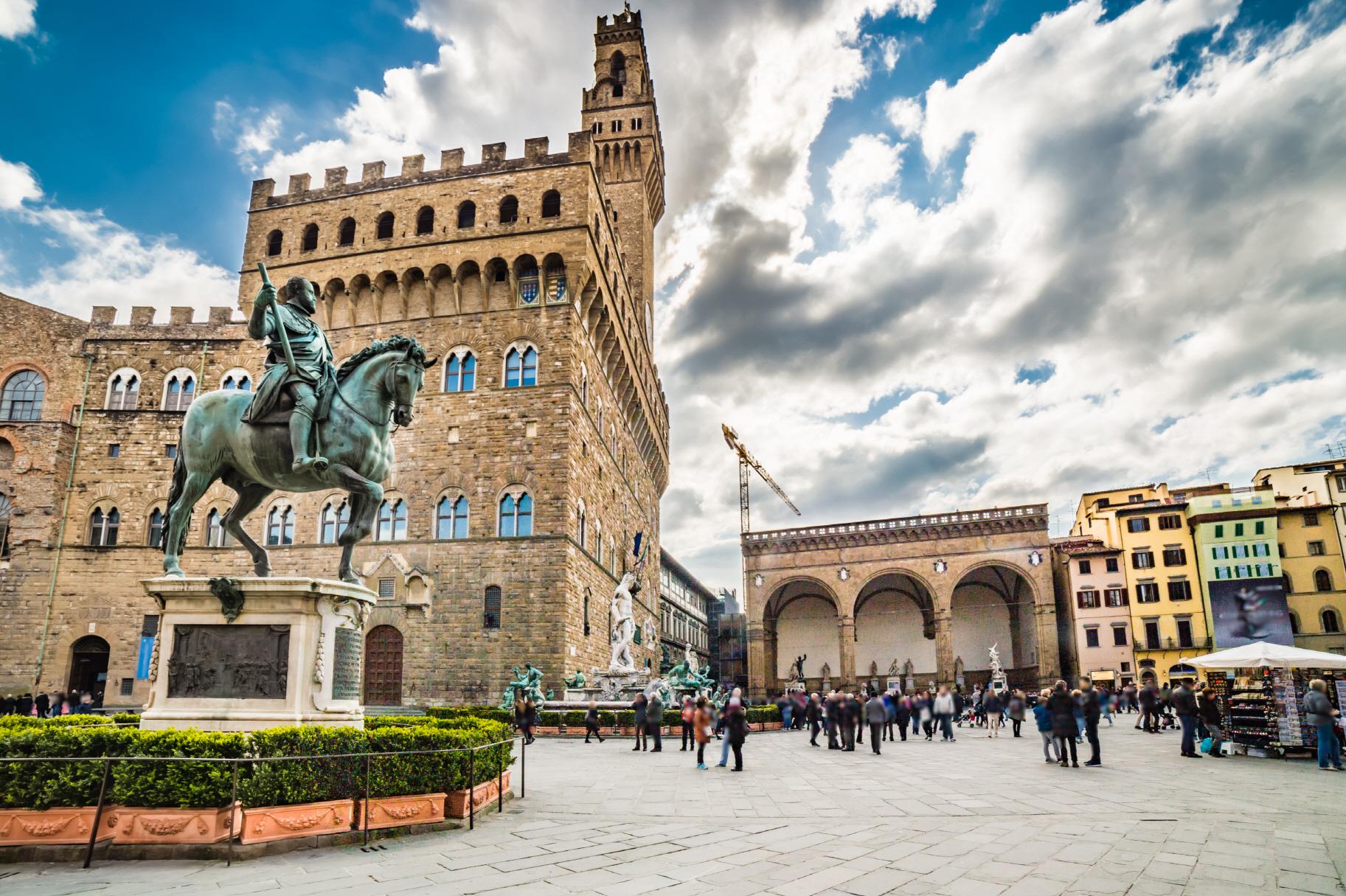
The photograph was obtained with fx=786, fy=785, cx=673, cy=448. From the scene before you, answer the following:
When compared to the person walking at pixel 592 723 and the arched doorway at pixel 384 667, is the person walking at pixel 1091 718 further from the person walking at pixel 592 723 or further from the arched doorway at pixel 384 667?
the arched doorway at pixel 384 667

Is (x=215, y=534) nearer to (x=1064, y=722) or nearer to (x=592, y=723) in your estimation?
(x=592, y=723)

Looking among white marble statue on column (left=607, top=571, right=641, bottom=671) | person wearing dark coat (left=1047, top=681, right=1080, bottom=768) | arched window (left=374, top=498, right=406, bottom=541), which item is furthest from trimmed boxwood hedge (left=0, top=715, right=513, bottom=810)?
arched window (left=374, top=498, right=406, bottom=541)

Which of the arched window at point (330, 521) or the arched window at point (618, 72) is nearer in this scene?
the arched window at point (330, 521)

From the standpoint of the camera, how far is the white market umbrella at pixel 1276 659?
14383mm

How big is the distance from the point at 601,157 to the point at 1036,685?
3957 cm

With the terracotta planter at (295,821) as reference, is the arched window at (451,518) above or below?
above

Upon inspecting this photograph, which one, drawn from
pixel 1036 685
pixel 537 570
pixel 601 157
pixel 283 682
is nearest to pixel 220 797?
pixel 283 682

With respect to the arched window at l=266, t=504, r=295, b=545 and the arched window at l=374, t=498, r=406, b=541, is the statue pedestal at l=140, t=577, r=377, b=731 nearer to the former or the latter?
the arched window at l=374, t=498, r=406, b=541

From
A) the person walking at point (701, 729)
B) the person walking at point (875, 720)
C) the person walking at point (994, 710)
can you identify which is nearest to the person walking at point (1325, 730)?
the person walking at point (875, 720)

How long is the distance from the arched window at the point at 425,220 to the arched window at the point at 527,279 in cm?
394

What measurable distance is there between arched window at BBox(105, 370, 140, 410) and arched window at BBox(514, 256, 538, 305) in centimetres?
1495

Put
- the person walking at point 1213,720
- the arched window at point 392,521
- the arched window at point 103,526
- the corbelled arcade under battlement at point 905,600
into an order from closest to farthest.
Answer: the person walking at point 1213,720 → the arched window at point 392,521 → the arched window at point 103,526 → the corbelled arcade under battlement at point 905,600

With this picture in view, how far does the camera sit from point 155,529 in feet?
90.1

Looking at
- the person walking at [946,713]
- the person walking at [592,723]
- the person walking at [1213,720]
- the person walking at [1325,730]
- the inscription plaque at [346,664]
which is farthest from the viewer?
the person walking at [946,713]
